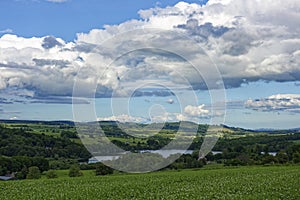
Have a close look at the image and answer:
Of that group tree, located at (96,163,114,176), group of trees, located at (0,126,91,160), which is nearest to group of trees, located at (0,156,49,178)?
group of trees, located at (0,126,91,160)

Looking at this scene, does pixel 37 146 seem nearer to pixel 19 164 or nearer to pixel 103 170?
Result: pixel 19 164

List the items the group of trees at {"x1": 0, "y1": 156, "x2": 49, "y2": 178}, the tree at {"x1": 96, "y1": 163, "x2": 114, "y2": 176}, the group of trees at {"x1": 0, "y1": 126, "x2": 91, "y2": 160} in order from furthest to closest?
the group of trees at {"x1": 0, "y1": 126, "x2": 91, "y2": 160}, the group of trees at {"x1": 0, "y1": 156, "x2": 49, "y2": 178}, the tree at {"x1": 96, "y1": 163, "x2": 114, "y2": 176}

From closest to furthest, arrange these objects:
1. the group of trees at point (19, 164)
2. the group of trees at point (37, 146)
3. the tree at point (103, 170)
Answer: the tree at point (103, 170)
the group of trees at point (19, 164)
the group of trees at point (37, 146)

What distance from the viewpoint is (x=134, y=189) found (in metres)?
31.0

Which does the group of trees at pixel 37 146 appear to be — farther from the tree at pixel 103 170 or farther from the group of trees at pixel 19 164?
the tree at pixel 103 170

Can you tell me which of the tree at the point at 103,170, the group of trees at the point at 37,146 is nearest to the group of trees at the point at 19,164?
the group of trees at the point at 37,146

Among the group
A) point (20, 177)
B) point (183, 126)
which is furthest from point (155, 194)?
point (20, 177)

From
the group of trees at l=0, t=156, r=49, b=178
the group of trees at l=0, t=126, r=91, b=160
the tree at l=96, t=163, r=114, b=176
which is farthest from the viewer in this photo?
the group of trees at l=0, t=126, r=91, b=160

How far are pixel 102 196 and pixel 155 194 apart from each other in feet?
12.6

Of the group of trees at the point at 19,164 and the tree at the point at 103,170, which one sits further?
the group of trees at the point at 19,164

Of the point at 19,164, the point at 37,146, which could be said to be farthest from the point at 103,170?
the point at 37,146

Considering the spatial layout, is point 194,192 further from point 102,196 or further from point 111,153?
point 111,153

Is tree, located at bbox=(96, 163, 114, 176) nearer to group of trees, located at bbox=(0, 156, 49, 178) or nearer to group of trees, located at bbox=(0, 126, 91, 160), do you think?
group of trees, located at bbox=(0, 156, 49, 178)

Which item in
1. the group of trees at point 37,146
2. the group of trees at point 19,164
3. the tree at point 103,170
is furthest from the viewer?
the group of trees at point 37,146
